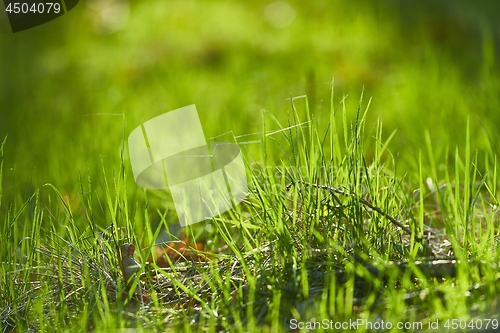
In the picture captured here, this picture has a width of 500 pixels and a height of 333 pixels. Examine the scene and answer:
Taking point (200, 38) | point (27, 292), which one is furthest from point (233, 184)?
point (200, 38)

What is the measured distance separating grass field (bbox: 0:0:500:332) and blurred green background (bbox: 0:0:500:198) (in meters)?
0.02

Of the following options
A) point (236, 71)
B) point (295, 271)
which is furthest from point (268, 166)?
point (236, 71)

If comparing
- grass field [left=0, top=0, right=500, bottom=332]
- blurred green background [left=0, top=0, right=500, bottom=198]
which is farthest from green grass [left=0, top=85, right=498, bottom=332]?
blurred green background [left=0, top=0, right=500, bottom=198]

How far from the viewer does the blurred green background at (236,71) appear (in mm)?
2289

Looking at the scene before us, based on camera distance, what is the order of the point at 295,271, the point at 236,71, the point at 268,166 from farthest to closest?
1. the point at 236,71
2. the point at 268,166
3. the point at 295,271

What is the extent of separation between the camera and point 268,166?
1.36 m

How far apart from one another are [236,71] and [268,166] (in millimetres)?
1949

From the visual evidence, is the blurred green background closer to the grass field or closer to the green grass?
the grass field

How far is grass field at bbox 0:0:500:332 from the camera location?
47.4 inches

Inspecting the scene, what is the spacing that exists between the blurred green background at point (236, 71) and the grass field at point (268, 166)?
15 millimetres

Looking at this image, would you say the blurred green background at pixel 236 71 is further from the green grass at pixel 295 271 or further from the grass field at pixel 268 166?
the green grass at pixel 295 271

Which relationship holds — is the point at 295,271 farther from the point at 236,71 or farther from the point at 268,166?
the point at 236,71

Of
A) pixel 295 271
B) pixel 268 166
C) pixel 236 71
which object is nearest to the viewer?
pixel 295 271

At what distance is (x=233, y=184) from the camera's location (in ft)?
5.03
